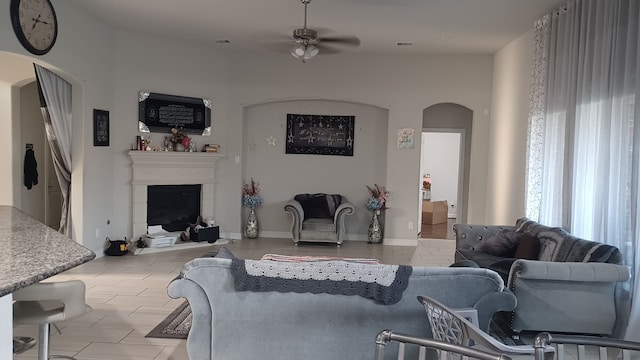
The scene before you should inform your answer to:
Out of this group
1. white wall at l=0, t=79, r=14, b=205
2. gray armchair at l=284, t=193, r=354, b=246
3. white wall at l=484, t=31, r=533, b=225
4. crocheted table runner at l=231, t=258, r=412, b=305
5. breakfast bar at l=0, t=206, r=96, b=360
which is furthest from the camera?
gray armchair at l=284, t=193, r=354, b=246

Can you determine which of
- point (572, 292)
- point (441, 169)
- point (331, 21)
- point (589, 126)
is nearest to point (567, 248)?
point (572, 292)

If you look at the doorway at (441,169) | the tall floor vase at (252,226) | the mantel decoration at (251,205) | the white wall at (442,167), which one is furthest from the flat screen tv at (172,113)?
the white wall at (442,167)

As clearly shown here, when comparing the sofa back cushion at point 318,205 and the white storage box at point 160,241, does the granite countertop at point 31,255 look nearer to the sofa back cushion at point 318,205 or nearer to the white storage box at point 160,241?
the white storage box at point 160,241

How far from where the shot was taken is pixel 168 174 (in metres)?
7.59

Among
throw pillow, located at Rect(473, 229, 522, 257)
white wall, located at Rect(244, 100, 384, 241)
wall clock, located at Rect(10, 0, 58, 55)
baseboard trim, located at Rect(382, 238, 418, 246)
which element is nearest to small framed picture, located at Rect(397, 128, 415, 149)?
white wall, located at Rect(244, 100, 384, 241)

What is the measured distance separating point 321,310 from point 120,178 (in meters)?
5.23

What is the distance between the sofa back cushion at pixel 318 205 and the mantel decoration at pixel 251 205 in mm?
713

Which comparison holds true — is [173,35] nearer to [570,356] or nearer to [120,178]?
[120,178]

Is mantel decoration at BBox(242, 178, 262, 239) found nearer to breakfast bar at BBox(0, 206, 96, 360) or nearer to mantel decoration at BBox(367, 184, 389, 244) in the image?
mantel decoration at BBox(367, 184, 389, 244)

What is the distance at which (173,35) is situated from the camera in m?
7.21

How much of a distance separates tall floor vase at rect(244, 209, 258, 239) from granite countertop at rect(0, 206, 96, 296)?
541cm

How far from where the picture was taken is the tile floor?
3684 mm

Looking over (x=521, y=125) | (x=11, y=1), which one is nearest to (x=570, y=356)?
(x=521, y=125)

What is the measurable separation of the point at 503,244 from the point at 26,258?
175 inches
